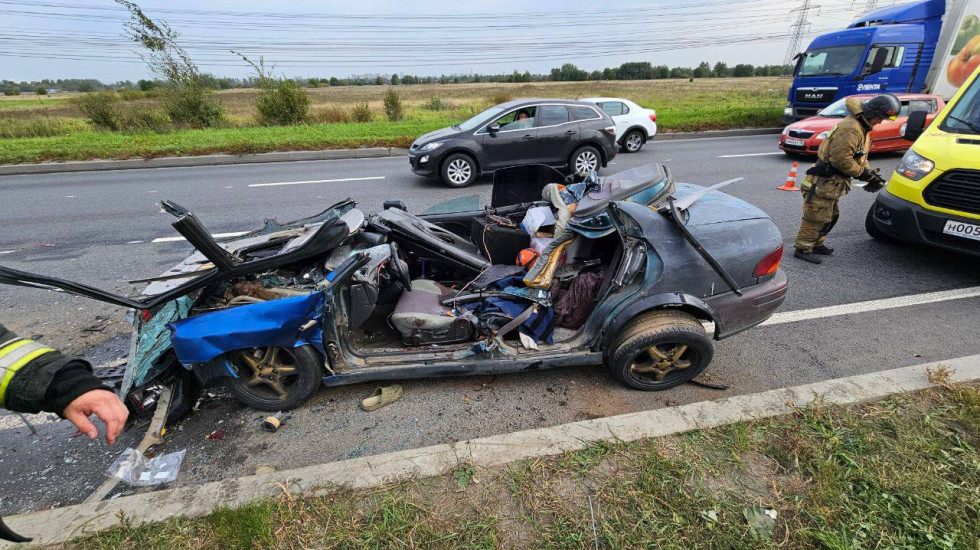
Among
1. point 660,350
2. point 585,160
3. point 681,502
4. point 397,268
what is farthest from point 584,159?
point 681,502

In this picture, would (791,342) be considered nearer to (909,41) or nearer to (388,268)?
(388,268)

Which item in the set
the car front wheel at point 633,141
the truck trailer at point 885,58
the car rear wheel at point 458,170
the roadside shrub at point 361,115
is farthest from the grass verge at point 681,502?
the roadside shrub at point 361,115

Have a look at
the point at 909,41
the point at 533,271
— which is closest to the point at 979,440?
the point at 533,271

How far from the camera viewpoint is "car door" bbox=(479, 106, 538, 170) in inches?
335

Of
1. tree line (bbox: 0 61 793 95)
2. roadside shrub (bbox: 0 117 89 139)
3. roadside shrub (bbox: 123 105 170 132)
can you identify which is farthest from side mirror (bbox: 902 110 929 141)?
tree line (bbox: 0 61 793 95)

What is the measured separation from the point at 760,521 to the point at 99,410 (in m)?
2.68

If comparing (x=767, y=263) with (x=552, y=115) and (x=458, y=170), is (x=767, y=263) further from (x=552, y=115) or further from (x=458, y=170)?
(x=552, y=115)

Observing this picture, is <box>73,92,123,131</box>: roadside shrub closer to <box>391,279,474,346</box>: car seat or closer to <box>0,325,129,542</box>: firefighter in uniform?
<box>391,279,474,346</box>: car seat

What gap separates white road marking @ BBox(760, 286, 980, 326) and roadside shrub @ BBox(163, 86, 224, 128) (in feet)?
58.6

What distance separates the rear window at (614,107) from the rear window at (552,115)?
10.5 feet

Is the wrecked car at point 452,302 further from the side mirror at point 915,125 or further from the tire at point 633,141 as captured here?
the tire at point 633,141

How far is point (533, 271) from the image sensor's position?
3051mm

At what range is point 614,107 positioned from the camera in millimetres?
11484

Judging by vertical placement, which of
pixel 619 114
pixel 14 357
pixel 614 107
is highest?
pixel 14 357
